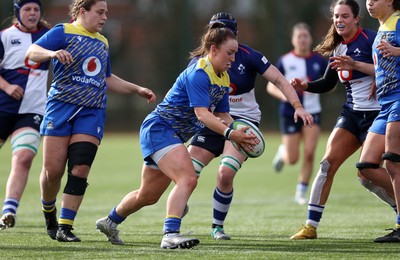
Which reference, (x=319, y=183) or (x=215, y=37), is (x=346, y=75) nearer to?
(x=319, y=183)

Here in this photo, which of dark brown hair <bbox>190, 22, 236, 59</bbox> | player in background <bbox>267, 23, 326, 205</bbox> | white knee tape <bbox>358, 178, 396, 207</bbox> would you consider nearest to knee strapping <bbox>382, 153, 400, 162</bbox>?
white knee tape <bbox>358, 178, 396, 207</bbox>

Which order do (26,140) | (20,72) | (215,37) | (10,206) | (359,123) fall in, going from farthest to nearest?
(20,72) < (26,140) < (10,206) < (359,123) < (215,37)

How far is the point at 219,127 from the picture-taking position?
6.36 m

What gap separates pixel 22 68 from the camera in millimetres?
8539

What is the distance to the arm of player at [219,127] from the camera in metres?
6.32

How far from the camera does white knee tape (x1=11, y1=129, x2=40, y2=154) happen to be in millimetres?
8359

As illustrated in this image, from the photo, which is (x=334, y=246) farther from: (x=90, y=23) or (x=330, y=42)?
(x=90, y=23)

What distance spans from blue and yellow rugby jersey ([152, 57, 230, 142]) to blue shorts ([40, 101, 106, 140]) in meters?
0.66

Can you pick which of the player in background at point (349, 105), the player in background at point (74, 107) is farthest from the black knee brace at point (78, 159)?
the player in background at point (349, 105)

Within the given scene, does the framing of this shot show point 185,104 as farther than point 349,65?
No

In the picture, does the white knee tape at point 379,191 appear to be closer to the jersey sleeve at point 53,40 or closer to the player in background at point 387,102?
the player in background at point 387,102

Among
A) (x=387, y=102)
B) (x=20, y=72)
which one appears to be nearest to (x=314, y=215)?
(x=387, y=102)

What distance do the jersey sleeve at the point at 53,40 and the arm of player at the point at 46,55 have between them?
63 millimetres

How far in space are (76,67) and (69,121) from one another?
453 millimetres
